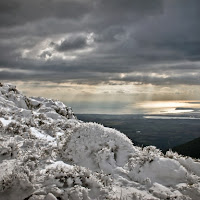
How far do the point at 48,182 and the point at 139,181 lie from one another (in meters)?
4.63

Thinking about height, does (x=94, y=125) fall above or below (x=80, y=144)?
above

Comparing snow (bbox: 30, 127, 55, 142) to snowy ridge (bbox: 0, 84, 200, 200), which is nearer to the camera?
snowy ridge (bbox: 0, 84, 200, 200)

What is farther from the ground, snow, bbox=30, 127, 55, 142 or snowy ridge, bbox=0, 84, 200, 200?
snowy ridge, bbox=0, 84, 200, 200

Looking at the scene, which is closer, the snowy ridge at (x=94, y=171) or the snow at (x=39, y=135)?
the snowy ridge at (x=94, y=171)

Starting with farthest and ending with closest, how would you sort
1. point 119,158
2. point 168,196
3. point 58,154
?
point 58,154
point 119,158
point 168,196

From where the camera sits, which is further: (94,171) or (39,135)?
(39,135)

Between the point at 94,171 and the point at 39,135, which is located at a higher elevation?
the point at 94,171

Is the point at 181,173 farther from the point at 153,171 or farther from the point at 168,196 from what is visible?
the point at 168,196

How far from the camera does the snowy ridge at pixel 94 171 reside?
1003cm

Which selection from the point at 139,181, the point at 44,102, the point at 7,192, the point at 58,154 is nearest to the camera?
the point at 7,192

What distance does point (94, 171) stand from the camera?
13734mm

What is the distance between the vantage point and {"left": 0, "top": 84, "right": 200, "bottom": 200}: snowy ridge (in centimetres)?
1003

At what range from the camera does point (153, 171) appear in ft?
42.2

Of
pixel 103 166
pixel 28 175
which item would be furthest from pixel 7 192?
pixel 103 166
